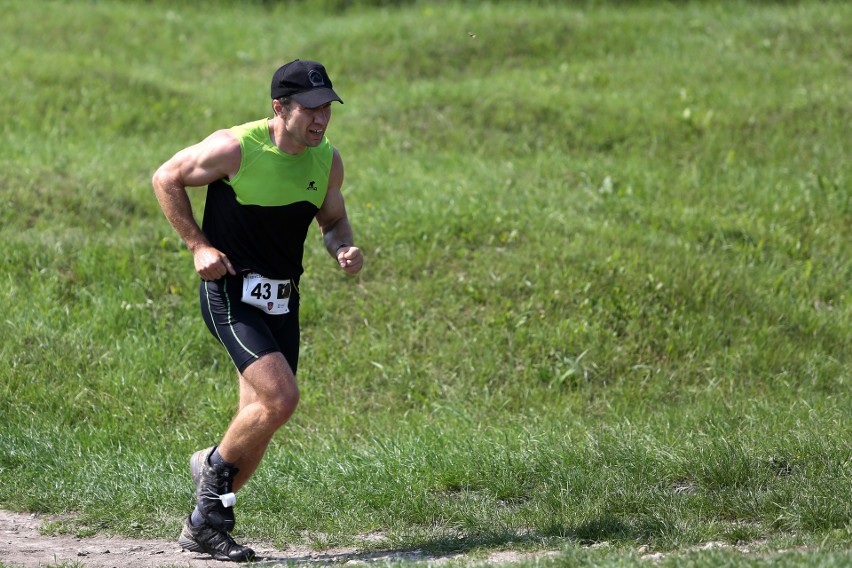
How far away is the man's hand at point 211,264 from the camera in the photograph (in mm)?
5137

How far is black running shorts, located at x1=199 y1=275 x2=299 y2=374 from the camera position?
17.1 feet

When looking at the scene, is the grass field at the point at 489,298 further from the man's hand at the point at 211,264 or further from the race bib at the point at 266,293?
the man's hand at the point at 211,264

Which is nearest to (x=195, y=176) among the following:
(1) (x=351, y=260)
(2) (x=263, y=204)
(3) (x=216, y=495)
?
(2) (x=263, y=204)

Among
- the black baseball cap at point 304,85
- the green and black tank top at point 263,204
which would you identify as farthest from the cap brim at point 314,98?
the green and black tank top at point 263,204

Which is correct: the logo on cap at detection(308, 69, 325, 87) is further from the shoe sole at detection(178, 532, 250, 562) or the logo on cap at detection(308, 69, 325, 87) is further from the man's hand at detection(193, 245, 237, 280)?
the shoe sole at detection(178, 532, 250, 562)

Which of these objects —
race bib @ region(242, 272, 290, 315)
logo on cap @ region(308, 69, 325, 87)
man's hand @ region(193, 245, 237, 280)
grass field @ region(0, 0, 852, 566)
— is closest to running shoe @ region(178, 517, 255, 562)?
grass field @ region(0, 0, 852, 566)

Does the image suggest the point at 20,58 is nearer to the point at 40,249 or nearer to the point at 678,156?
the point at 40,249

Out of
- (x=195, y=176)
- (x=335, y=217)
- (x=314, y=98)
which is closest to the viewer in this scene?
(x=314, y=98)

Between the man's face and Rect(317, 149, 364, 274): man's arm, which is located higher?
the man's face

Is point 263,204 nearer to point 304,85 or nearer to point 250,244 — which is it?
point 250,244

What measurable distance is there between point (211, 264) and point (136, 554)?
1.61m

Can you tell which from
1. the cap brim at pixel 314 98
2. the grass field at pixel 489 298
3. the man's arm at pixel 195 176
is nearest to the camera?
the cap brim at pixel 314 98

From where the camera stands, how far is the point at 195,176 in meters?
5.25

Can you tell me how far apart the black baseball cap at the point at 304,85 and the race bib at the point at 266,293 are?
91 centimetres
